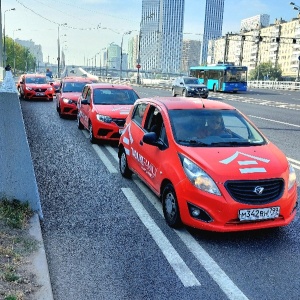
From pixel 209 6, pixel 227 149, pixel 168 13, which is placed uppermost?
pixel 209 6

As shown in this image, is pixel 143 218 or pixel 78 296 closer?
pixel 78 296

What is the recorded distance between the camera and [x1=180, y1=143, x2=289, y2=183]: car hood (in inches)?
172

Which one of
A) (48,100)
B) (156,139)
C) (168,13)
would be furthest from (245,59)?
(156,139)

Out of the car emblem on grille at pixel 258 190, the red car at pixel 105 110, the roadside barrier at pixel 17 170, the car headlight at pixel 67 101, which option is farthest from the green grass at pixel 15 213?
the car headlight at pixel 67 101

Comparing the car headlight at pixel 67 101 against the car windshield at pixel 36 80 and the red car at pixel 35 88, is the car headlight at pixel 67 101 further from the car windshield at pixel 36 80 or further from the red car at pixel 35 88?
the car windshield at pixel 36 80

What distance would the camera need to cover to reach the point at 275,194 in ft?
14.5

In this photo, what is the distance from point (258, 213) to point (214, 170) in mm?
673

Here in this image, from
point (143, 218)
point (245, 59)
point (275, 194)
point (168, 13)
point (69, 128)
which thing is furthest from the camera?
point (245, 59)

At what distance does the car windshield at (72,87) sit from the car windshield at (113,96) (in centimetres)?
513

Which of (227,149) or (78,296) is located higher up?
(227,149)

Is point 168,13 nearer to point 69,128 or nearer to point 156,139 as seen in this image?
point 69,128

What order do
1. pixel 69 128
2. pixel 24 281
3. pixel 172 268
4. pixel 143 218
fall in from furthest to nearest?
pixel 69 128
pixel 143 218
pixel 172 268
pixel 24 281

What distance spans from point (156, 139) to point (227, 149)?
100 centimetres

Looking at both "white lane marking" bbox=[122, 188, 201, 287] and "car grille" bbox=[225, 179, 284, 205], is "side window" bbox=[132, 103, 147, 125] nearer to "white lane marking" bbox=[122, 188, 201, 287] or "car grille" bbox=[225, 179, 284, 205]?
"white lane marking" bbox=[122, 188, 201, 287]
